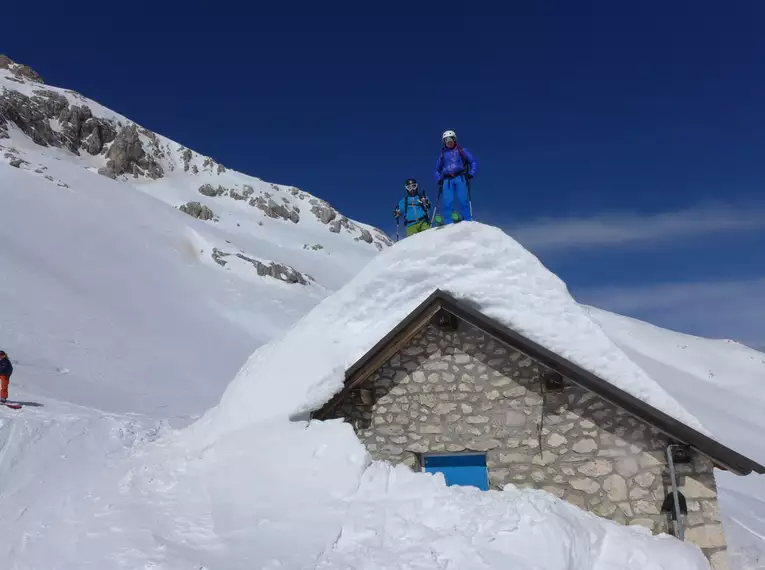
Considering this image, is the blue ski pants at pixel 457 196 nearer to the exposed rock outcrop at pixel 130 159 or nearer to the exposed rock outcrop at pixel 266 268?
the exposed rock outcrop at pixel 266 268

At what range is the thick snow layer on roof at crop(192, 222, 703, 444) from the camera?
8391 mm

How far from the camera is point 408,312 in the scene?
367 inches

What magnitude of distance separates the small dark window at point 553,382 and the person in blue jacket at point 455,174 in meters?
3.81

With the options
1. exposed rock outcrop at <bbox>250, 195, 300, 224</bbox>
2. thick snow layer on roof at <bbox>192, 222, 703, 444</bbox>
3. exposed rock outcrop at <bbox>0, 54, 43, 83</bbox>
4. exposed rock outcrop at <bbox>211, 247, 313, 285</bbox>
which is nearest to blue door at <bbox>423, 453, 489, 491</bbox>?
thick snow layer on roof at <bbox>192, 222, 703, 444</bbox>

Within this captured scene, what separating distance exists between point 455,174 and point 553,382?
4723 mm

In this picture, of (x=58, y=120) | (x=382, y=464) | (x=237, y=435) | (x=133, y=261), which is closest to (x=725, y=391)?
(x=382, y=464)

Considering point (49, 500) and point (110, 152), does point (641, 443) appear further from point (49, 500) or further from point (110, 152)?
point (110, 152)

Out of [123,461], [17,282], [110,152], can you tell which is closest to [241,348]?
[17,282]

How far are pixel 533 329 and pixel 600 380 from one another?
1.28 metres

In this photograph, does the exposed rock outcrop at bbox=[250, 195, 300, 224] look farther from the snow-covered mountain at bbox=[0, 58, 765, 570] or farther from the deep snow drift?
the deep snow drift

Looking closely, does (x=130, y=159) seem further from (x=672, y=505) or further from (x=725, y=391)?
(x=672, y=505)

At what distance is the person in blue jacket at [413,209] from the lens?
38.2 ft

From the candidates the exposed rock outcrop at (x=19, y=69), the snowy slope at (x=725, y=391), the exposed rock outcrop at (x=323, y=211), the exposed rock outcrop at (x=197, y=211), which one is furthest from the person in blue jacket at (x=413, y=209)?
the exposed rock outcrop at (x=19, y=69)

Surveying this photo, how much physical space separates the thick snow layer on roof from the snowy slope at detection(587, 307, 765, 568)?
5.39 metres
